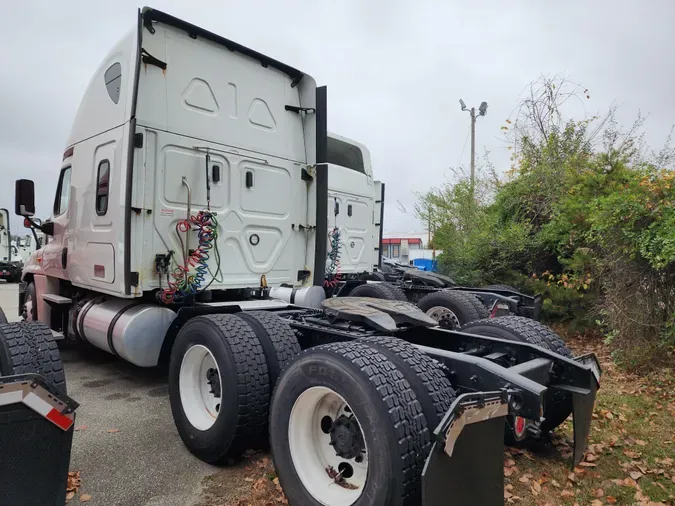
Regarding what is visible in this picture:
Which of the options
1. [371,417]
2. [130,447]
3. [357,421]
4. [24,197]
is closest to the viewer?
[371,417]

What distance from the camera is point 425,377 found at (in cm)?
244

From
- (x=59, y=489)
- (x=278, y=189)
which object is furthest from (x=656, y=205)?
(x=59, y=489)

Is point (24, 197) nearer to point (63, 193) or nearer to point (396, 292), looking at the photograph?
point (63, 193)

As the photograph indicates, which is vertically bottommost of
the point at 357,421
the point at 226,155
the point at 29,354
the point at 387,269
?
the point at 357,421

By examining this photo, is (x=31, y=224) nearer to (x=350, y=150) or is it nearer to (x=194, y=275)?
(x=194, y=275)

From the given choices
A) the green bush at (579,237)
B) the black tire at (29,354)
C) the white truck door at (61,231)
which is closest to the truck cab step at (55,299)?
the white truck door at (61,231)

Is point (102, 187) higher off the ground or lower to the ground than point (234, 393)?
higher

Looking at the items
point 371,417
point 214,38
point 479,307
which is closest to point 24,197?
point 214,38

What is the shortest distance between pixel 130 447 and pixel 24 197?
3261mm

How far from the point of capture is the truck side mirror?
5.24m

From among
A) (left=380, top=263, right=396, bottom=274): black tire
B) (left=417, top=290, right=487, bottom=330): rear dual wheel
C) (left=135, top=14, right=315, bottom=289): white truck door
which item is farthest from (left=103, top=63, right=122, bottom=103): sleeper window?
(left=380, top=263, right=396, bottom=274): black tire

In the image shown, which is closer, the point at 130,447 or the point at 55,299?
the point at 130,447

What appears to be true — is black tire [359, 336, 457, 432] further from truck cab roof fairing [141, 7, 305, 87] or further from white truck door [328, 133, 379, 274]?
white truck door [328, 133, 379, 274]

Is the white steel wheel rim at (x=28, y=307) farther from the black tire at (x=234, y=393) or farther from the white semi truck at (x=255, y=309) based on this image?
the black tire at (x=234, y=393)
